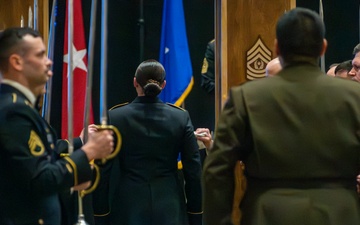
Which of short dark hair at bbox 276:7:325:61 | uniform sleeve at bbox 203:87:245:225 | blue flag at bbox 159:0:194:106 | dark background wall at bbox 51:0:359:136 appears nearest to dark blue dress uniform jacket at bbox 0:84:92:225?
uniform sleeve at bbox 203:87:245:225

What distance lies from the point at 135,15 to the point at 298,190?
4.36 metres

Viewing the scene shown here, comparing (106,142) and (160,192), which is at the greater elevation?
(106,142)

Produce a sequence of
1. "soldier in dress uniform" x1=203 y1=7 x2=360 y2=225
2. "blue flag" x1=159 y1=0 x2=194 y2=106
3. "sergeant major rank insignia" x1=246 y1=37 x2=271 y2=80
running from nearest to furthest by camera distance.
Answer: "soldier in dress uniform" x1=203 y1=7 x2=360 y2=225
"sergeant major rank insignia" x1=246 y1=37 x2=271 y2=80
"blue flag" x1=159 y1=0 x2=194 y2=106

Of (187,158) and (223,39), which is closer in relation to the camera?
(187,158)

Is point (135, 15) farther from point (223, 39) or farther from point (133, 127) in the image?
point (133, 127)

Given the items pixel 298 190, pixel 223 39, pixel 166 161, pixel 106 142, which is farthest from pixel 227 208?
pixel 223 39

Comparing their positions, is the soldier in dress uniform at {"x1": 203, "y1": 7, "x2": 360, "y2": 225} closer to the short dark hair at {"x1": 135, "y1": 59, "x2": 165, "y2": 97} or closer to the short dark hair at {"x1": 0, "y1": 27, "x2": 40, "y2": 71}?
the short dark hair at {"x1": 0, "y1": 27, "x2": 40, "y2": 71}

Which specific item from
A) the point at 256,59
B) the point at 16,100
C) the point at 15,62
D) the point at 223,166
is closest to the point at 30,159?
the point at 16,100

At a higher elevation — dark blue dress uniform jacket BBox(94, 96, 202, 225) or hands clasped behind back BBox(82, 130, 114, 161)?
hands clasped behind back BBox(82, 130, 114, 161)

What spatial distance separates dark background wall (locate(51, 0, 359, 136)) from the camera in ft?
20.2

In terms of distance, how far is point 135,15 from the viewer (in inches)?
249

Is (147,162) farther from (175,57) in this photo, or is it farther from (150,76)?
(175,57)

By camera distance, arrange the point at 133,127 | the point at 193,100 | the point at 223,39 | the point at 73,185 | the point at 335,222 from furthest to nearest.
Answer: the point at 193,100 → the point at 223,39 → the point at 133,127 → the point at 73,185 → the point at 335,222

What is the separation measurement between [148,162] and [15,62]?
50.6 inches
